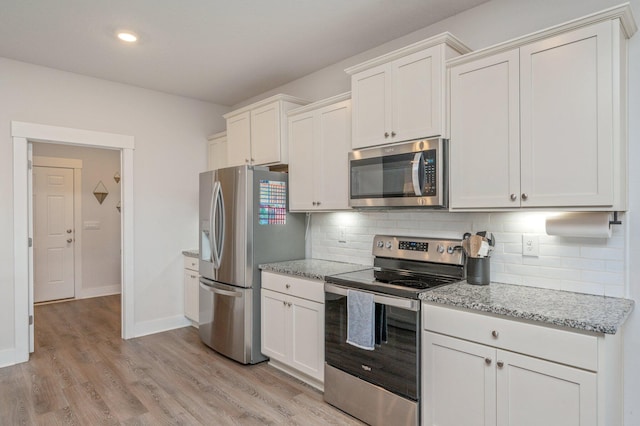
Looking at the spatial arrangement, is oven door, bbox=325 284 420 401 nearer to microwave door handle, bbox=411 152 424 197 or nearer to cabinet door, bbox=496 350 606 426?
cabinet door, bbox=496 350 606 426

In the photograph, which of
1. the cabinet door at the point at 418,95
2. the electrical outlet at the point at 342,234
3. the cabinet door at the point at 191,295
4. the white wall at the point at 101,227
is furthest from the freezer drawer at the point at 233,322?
the white wall at the point at 101,227

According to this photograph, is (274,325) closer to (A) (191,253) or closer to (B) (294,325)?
(B) (294,325)

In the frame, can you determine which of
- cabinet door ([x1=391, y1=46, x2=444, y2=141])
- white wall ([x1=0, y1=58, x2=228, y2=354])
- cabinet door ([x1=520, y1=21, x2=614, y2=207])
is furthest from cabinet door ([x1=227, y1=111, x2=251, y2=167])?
cabinet door ([x1=520, y1=21, x2=614, y2=207])

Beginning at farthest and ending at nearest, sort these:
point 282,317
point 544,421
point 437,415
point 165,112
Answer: point 165,112, point 282,317, point 437,415, point 544,421

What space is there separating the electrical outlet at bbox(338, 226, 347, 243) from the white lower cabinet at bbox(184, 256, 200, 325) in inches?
68.2

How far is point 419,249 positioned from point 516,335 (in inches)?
40.2

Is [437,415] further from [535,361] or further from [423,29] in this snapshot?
[423,29]

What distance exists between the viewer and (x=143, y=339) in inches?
159

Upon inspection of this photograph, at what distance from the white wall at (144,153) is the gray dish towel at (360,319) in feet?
9.02

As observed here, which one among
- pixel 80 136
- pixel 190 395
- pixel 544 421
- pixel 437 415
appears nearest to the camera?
pixel 544 421

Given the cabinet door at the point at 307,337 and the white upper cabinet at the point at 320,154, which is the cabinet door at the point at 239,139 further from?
the cabinet door at the point at 307,337

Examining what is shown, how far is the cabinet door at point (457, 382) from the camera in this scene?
1.87 meters

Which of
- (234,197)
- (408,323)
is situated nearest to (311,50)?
(234,197)

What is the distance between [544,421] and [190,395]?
2309 millimetres
